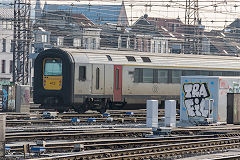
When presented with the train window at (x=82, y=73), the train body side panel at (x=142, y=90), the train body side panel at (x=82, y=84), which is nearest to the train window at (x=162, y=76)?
the train body side panel at (x=142, y=90)

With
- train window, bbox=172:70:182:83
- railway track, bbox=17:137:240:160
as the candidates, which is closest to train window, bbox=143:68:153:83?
train window, bbox=172:70:182:83

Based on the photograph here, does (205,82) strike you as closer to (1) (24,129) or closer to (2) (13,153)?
(1) (24,129)

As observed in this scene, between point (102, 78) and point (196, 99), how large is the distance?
6.81 metres

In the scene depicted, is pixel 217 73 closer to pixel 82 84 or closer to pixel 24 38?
pixel 82 84

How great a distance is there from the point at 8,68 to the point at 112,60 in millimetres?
72239

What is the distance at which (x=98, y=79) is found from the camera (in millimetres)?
39375

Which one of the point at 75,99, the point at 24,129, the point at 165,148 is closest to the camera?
the point at 165,148

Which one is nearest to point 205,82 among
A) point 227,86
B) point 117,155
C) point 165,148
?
point 227,86

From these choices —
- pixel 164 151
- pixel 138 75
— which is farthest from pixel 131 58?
pixel 164 151

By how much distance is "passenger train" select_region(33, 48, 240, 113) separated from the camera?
38.8m

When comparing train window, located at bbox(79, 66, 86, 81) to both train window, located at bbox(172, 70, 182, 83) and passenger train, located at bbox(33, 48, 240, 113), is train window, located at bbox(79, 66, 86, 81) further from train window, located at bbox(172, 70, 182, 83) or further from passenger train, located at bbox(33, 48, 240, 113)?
train window, located at bbox(172, 70, 182, 83)

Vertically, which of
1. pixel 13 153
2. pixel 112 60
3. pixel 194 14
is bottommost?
pixel 13 153

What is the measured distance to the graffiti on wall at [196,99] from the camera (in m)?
33.9

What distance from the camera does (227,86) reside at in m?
34.6
